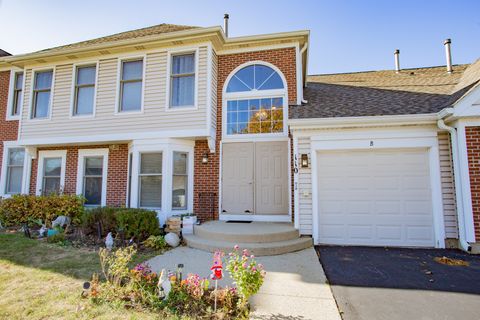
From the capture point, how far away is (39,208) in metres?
7.82

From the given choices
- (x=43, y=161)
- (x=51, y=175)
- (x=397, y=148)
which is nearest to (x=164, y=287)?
(x=397, y=148)

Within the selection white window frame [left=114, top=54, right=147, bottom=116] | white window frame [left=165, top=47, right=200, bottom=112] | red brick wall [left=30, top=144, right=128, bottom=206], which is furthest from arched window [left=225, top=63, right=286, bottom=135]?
red brick wall [left=30, top=144, right=128, bottom=206]

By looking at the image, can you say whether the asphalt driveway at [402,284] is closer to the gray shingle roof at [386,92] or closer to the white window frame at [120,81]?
the gray shingle roof at [386,92]

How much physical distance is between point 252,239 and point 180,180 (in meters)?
3.25

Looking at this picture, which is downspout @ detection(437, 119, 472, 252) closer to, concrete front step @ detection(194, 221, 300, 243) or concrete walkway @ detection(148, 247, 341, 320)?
concrete walkway @ detection(148, 247, 341, 320)

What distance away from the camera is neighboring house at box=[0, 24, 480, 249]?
603 centimetres

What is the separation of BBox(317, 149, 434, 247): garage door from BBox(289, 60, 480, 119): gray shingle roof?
1146mm

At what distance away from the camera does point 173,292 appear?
3.34 m

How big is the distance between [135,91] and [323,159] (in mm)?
6223

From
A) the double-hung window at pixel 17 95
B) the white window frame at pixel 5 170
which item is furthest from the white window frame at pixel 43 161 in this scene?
the double-hung window at pixel 17 95

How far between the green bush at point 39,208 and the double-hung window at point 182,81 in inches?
173

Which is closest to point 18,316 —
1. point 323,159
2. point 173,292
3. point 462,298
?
point 173,292

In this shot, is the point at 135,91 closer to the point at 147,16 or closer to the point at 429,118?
the point at 147,16

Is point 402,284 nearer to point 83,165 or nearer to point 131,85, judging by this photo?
point 131,85
